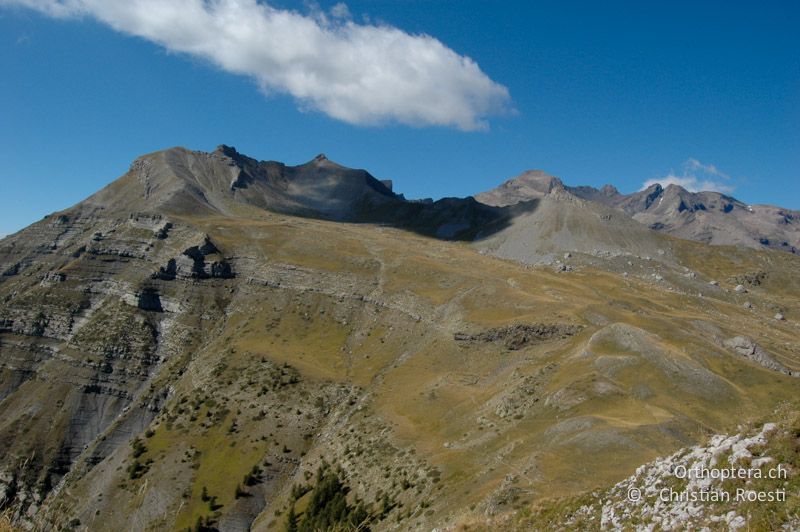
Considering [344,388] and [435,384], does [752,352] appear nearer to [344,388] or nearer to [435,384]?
[435,384]

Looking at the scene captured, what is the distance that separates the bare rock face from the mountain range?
401 millimetres

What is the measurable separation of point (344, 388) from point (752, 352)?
8285cm

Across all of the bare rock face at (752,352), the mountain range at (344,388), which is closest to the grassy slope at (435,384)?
the mountain range at (344,388)

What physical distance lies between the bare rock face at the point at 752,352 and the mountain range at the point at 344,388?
401 millimetres

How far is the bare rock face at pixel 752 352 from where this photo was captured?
100 m

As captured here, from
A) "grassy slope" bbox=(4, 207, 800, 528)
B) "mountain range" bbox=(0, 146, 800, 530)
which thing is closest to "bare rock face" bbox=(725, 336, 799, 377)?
"mountain range" bbox=(0, 146, 800, 530)

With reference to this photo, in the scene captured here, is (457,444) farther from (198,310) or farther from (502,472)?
(198,310)

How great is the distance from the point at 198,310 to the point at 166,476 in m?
70.0

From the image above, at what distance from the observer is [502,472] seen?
49.3m

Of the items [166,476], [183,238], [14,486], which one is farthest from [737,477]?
[183,238]

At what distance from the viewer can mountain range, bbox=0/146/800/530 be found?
4916 centimetres

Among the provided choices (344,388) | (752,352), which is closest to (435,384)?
(344,388)

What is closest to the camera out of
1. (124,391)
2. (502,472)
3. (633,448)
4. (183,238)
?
(633,448)

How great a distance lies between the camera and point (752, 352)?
104 meters
